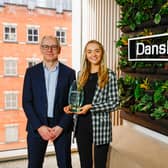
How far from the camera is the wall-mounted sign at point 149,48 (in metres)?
2.64

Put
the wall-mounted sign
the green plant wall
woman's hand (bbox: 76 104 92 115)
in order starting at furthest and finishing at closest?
the green plant wall → the wall-mounted sign → woman's hand (bbox: 76 104 92 115)

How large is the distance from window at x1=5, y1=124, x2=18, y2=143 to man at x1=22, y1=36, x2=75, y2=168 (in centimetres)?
210

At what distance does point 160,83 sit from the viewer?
280cm

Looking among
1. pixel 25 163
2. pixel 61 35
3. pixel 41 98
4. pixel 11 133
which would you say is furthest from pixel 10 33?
pixel 41 98

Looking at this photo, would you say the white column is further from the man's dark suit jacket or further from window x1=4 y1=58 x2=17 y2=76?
the man's dark suit jacket

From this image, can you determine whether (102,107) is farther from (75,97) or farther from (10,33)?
(10,33)

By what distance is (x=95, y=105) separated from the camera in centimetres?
226

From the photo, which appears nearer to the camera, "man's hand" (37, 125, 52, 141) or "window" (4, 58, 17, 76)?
"man's hand" (37, 125, 52, 141)

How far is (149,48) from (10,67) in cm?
233

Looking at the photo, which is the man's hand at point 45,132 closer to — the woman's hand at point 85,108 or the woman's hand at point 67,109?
the woman's hand at point 67,109

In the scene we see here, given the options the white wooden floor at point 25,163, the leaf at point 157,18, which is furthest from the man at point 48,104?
the white wooden floor at point 25,163

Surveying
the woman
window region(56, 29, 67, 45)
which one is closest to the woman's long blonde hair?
the woman

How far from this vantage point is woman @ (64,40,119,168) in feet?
7.47

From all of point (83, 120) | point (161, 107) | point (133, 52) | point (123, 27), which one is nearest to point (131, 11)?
point (123, 27)
